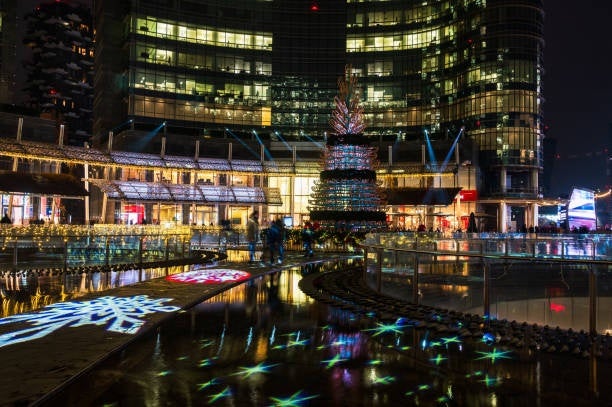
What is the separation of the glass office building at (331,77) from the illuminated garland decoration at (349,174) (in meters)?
37.7

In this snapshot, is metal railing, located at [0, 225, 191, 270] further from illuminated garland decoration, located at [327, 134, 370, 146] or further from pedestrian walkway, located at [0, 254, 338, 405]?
illuminated garland decoration, located at [327, 134, 370, 146]

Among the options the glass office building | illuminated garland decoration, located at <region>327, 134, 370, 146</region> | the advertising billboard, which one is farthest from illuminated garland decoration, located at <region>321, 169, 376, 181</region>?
the glass office building

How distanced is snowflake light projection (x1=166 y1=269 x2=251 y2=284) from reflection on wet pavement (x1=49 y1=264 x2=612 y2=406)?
231 inches

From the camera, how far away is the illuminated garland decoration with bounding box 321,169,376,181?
2980 cm

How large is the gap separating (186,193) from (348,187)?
36.4 meters

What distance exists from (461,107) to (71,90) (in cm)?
7948

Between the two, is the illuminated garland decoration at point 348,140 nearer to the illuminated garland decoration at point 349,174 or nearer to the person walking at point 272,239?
the illuminated garland decoration at point 349,174

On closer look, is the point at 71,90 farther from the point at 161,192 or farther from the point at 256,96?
the point at 161,192

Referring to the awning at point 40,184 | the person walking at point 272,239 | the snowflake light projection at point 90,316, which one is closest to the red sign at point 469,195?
the awning at point 40,184

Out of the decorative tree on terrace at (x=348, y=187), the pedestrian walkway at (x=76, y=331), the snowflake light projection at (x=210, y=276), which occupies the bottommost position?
the pedestrian walkway at (x=76, y=331)

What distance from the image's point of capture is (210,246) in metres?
37.1

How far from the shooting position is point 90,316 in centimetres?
994

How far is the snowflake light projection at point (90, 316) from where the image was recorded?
27.8 ft

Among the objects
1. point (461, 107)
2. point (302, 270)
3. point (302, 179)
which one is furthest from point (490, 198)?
point (302, 270)
